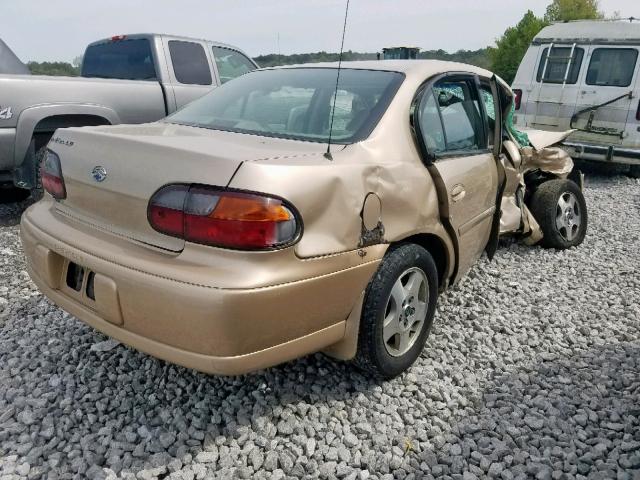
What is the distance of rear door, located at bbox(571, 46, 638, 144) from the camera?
24.3ft

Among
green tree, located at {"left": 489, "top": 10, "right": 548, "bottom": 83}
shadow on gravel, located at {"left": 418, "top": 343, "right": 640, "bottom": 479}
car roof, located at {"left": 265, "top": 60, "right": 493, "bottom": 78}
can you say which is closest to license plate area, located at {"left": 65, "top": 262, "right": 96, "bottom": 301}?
shadow on gravel, located at {"left": 418, "top": 343, "right": 640, "bottom": 479}

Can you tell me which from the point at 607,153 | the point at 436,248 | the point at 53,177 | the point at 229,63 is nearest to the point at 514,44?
the point at 607,153

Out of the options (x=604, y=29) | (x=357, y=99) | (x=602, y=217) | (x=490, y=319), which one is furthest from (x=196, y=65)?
(x=604, y=29)

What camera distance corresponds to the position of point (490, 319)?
335 centimetres

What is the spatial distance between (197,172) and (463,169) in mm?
1610

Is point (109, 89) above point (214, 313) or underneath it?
above

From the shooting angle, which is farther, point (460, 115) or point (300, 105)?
point (460, 115)

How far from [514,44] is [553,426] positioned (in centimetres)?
2997

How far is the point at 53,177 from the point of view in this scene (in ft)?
7.93

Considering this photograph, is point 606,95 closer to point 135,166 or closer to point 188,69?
point 188,69

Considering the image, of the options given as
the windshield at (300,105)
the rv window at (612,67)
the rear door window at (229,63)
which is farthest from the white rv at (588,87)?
the windshield at (300,105)

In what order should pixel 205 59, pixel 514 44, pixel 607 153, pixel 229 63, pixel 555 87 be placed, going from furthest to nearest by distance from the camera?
1. pixel 514 44
2. pixel 555 87
3. pixel 607 153
4. pixel 229 63
5. pixel 205 59

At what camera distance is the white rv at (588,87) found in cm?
737

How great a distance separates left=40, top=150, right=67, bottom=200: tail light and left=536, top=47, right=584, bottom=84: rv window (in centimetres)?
759
